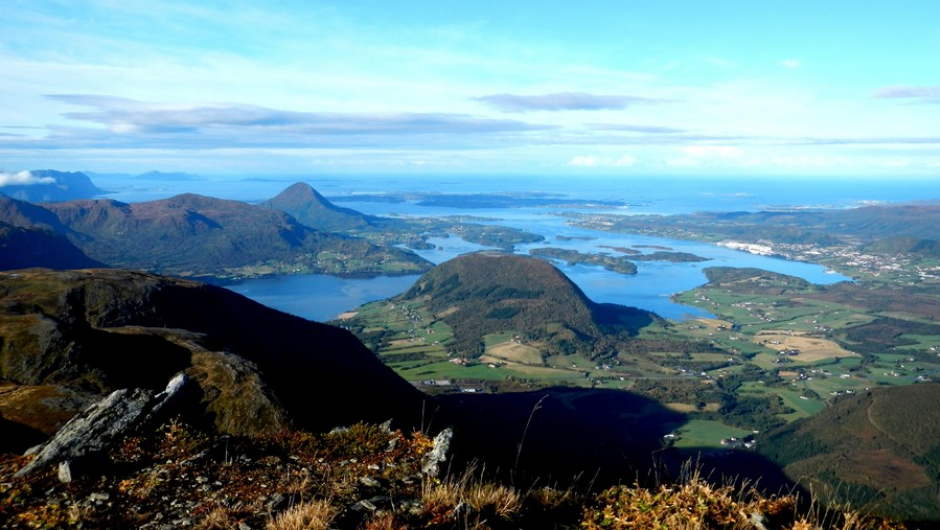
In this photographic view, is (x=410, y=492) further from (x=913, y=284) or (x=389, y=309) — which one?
(x=913, y=284)

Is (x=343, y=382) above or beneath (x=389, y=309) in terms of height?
above

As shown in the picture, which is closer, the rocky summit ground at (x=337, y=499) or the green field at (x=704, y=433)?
the rocky summit ground at (x=337, y=499)

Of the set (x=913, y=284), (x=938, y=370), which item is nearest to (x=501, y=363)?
(x=938, y=370)

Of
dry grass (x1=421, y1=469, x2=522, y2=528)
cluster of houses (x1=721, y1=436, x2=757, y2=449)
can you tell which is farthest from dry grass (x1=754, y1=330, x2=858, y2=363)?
dry grass (x1=421, y1=469, x2=522, y2=528)

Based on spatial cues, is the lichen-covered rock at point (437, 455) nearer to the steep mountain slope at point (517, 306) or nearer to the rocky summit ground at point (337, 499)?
the rocky summit ground at point (337, 499)

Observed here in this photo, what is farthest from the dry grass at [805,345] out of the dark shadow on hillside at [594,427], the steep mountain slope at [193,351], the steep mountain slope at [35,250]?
the steep mountain slope at [35,250]
